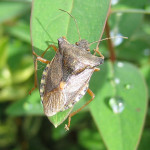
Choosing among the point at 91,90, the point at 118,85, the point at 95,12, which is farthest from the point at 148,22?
the point at 95,12

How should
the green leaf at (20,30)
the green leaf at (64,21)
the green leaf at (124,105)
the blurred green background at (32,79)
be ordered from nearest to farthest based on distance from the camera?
the green leaf at (64,21) → the green leaf at (124,105) → the blurred green background at (32,79) → the green leaf at (20,30)

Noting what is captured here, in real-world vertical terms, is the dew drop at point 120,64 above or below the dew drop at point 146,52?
above

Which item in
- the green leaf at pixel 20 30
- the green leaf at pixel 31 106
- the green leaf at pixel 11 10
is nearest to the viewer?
the green leaf at pixel 31 106

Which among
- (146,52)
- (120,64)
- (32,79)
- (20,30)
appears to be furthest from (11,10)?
(146,52)

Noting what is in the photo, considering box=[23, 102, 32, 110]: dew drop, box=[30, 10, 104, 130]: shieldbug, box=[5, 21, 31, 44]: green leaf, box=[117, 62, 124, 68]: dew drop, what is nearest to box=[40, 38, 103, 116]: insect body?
box=[30, 10, 104, 130]: shieldbug

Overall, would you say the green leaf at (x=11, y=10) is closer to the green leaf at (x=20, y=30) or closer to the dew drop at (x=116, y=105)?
the green leaf at (x=20, y=30)

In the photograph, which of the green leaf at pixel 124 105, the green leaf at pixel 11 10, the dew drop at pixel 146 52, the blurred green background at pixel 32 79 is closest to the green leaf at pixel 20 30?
the blurred green background at pixel 32 79

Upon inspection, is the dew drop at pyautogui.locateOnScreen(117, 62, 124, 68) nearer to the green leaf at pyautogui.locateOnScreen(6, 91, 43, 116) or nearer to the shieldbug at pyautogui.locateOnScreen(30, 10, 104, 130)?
the shieldbug at pyautogui.locateOnScreen(30, 10, 104, 130)

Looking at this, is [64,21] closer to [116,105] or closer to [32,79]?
[116,105]
